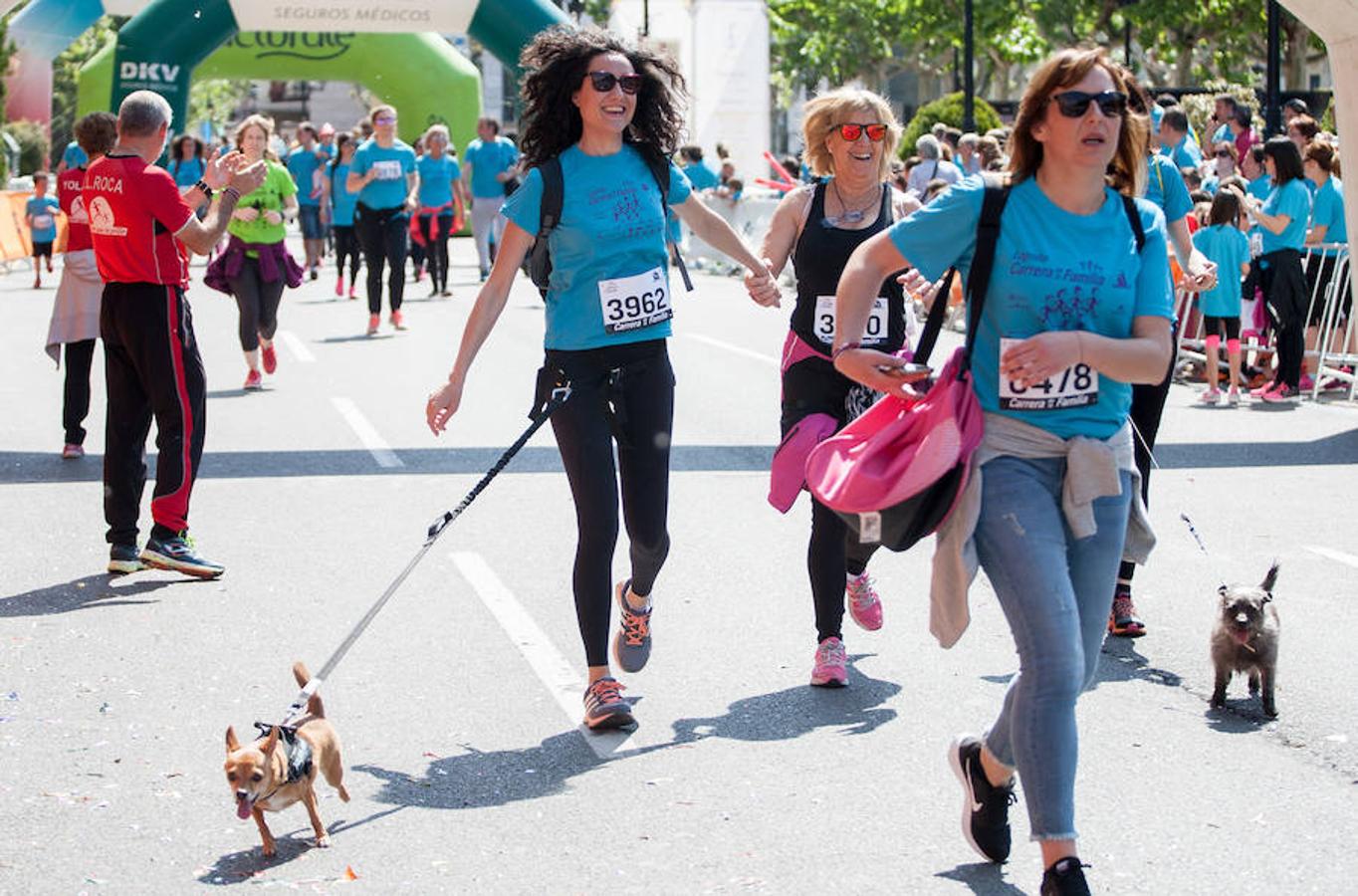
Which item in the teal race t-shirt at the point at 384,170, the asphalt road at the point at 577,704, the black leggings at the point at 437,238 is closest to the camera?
the asphalt road at the point at 577,704

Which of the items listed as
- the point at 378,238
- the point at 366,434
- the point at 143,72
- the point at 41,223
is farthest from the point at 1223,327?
the point at 41,223

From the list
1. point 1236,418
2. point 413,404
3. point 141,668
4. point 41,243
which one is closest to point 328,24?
point 41,243

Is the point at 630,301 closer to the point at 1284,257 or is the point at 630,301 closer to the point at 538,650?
the point at 538,650

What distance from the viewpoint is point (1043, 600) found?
4.20 metres

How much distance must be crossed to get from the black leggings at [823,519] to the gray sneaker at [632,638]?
21.7 inches

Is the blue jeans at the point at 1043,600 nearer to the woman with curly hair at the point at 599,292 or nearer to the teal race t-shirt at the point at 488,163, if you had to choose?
the woman with curly hair at the point at 599,292

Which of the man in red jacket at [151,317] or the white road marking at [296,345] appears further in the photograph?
the white road marking at [296,345]

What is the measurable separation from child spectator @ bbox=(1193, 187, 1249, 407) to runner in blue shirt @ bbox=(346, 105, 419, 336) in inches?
287

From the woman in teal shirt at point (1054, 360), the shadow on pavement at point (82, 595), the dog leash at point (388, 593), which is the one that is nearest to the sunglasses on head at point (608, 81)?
the dog leash at point (388, 593)

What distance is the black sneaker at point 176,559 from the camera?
8.23m

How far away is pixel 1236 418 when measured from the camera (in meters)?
13.4

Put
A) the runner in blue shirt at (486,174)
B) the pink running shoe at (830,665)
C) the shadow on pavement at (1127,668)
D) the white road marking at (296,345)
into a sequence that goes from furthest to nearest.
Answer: the runner in blue shirt at (486,174)
the white road marking at (296,345)
the shadow on pavement at (1127,668)
the pink running shoe at (830,665)

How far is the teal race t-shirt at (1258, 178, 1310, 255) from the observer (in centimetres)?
1409

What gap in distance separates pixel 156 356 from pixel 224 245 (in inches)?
292
